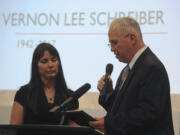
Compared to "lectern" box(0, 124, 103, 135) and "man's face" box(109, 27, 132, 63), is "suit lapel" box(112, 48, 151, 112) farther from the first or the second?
"lectern" box(0, 124, 103, 135)

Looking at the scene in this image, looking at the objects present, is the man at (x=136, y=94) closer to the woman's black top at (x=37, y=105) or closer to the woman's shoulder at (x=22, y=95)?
the woman's black top at (x=37, y=105)

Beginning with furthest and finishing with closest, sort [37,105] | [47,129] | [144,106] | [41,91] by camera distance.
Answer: [41,91] → [37,105] → [144,106] → [47,129]

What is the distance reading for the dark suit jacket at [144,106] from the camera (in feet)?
7.06

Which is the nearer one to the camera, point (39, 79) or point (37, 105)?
point (37, 105)

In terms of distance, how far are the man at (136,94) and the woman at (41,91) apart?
0.73 meters

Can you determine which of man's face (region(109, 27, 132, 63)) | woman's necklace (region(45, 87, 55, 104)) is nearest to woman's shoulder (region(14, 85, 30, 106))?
woman's necklace (region(45, 87, 55, 104))

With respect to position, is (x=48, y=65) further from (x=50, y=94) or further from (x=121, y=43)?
(x=121, y=43)

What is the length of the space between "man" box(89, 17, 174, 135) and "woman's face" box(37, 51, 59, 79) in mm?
783

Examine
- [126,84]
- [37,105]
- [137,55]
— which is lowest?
[37,105]

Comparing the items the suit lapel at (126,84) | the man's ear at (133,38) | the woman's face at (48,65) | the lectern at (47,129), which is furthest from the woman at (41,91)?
the lectern at (47,129)

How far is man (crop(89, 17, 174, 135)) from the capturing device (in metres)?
2.16

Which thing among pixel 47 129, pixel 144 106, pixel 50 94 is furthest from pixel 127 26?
pixel 50 94

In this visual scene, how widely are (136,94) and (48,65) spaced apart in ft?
3.26

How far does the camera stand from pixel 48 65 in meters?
3.07
